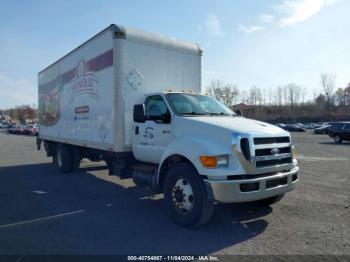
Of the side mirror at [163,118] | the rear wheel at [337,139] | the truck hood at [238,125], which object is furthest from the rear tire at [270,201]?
the rear wheel at [337,139]

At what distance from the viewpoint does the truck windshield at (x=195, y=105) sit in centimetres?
619

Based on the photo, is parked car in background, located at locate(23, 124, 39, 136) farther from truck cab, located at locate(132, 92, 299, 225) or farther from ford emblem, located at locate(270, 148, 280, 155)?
ford emblem, located at locate(270, 148, 280, 155)

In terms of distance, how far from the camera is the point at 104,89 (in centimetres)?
756

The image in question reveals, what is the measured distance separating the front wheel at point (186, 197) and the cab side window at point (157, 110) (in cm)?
109

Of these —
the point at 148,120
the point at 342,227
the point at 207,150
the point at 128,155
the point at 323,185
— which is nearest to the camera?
the point at 207,150

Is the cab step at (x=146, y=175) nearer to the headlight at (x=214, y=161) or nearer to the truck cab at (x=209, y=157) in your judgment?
the truck cab at (x=209, y=157)

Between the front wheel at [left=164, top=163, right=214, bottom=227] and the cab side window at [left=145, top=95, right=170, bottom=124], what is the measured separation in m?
1.09

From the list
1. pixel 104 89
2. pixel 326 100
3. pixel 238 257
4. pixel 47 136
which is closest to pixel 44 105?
pixel 47 136

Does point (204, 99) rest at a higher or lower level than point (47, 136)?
higher

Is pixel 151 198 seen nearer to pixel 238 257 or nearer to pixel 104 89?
pixel 104 89

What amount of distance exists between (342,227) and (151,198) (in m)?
4.04

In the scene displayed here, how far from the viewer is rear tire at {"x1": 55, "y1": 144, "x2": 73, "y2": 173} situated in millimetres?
10906

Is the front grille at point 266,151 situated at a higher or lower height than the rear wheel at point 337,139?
higher

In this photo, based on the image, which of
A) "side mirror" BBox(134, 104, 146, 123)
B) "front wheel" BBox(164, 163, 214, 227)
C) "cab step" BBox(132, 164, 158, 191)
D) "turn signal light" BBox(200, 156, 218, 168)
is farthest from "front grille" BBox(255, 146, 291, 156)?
"side mirror" BBox(134, 104, 146, 123)
